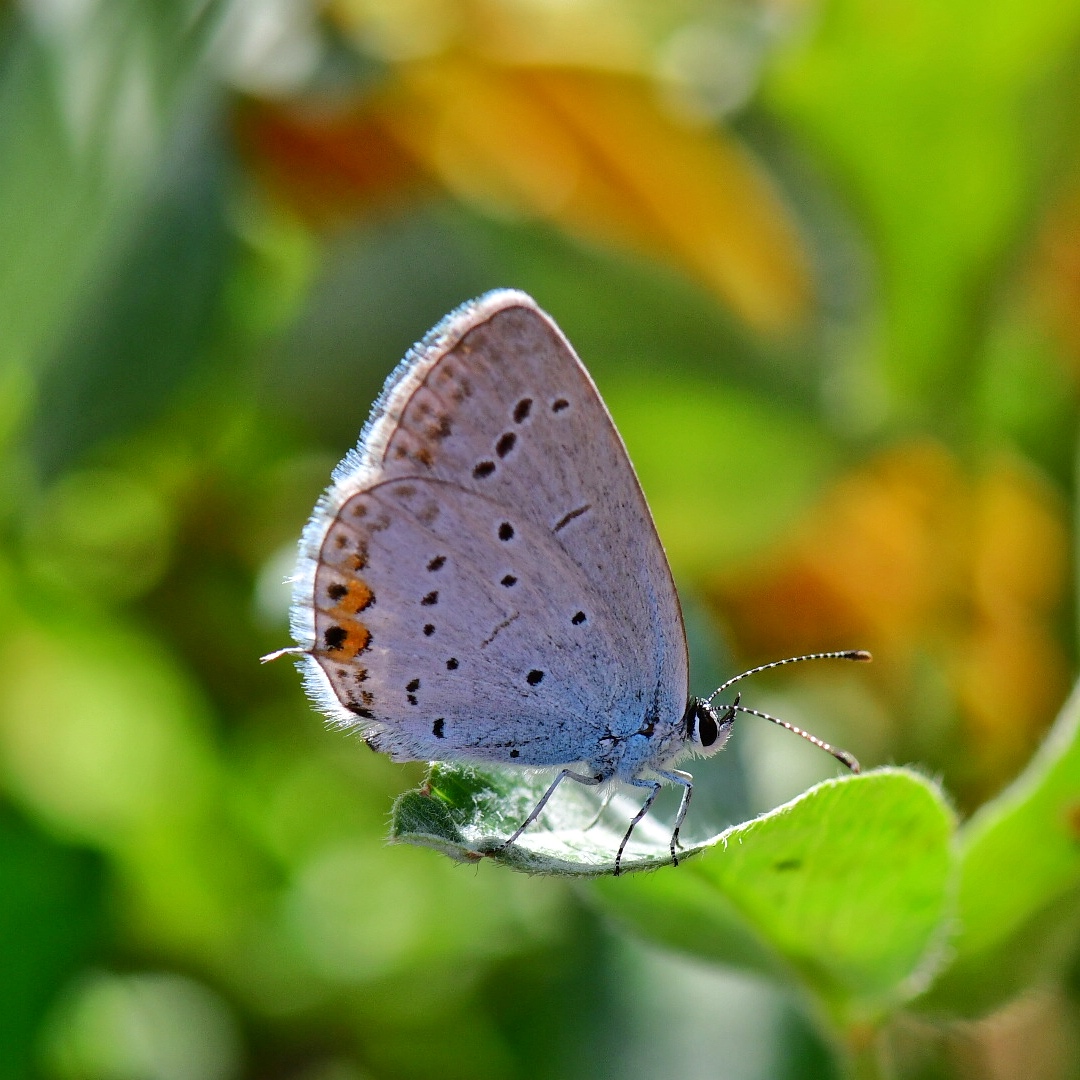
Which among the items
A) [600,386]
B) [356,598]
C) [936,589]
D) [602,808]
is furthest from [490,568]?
[936,589]

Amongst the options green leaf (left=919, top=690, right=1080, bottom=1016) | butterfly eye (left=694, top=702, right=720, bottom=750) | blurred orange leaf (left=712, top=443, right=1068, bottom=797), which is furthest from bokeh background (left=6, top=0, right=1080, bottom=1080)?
green leaf (left=919, top=690, right=1080, bottom=1016)

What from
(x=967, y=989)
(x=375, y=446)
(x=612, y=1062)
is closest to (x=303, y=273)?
(x=375, y=446)

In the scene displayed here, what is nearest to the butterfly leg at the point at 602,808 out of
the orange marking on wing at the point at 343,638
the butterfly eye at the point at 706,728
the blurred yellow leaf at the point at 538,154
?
the butterfly eye at the point at 706,728

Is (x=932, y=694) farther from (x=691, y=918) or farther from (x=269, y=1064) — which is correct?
(x=269, y=1064)

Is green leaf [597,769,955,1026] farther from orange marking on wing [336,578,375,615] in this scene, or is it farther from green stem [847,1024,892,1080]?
orange marking on wing [336,578,375,615]

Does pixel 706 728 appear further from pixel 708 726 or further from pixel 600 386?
pixel 600 386

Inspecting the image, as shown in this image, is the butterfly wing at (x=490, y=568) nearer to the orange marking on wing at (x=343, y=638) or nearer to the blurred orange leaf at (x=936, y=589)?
the orange marking on wing at (x=343, y=638)

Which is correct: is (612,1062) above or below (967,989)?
below
